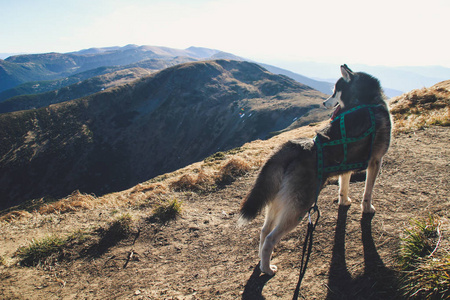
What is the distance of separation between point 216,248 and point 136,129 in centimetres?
11655

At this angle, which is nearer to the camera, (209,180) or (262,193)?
(262,193)

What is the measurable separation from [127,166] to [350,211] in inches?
3961

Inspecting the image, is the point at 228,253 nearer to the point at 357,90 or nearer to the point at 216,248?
the point at 216,248

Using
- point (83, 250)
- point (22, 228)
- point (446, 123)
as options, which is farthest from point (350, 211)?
point (22, 228)

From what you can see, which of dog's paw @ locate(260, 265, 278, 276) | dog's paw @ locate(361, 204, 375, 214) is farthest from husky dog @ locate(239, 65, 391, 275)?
dog's paw @ locate(361, 204, 375, 214)

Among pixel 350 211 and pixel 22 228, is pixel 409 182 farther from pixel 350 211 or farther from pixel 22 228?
pixel 22 228

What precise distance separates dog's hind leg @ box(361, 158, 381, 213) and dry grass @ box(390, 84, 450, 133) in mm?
7553

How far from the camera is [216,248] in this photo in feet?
17.2

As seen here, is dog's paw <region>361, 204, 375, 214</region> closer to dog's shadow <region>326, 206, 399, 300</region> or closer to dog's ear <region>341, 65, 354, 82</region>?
dog's shadow <region>326, 206, 399, 300</region>

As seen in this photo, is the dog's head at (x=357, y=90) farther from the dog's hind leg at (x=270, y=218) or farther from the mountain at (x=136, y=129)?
the mountain at (x=136, y=129)

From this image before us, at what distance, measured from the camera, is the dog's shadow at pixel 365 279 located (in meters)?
3.06

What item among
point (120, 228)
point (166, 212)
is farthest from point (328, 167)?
point (120, 228)

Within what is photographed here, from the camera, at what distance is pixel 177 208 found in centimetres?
671

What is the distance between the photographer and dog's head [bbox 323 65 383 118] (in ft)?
15.2
